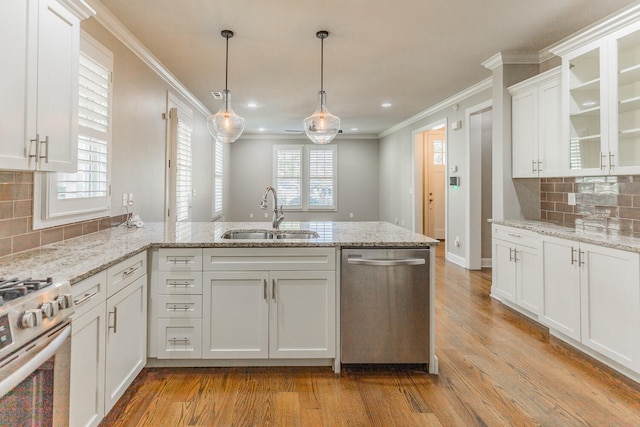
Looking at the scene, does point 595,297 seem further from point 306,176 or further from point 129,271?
point 306,176

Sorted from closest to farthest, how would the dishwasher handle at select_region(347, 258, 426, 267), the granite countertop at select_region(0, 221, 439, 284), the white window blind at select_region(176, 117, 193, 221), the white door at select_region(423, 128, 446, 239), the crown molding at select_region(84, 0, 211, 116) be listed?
the granite countertop at select_region(0, 221, 439, 284) < the dishwasher handle at select_region(347, 258, 426, 267) < the crown molding at select_region(84, 0, 211, 116) < the white window blind at select_region(176, 117, 193, 221) < the white door at select_region(423, 128, 446, 239)

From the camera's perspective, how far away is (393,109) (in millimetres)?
6398

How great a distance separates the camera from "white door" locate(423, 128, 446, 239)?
8.12 metres

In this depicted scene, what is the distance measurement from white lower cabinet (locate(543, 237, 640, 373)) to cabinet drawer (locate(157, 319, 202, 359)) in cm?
267

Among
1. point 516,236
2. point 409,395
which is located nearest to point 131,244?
point 409,395

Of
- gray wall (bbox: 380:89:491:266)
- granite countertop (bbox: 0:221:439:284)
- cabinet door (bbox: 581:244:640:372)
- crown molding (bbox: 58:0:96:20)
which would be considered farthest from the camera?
gray wall (bbox: 380:89:491:266)

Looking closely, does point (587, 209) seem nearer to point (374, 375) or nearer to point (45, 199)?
point (374, 375)

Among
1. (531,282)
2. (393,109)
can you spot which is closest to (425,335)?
(531,282)

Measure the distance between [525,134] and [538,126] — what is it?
17 centimetres

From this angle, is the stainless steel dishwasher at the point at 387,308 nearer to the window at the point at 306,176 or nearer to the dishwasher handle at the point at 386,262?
the dishwasher handle at the point at 386,262

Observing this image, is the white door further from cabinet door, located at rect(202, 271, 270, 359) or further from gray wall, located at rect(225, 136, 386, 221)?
cabinet door, located at rect(202, 271, 270, 359)

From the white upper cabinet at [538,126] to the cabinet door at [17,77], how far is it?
374 cm

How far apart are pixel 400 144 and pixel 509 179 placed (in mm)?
4199

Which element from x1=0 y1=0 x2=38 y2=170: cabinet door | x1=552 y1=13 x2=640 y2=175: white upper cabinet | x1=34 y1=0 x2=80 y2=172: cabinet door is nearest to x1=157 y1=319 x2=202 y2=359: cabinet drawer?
x1=34 y1=0 x2=80 y2=172: cabinet door
